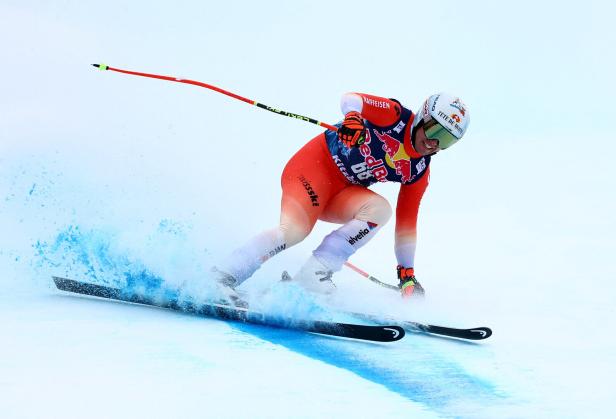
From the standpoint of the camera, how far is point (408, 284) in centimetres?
473

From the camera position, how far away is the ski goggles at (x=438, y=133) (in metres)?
4.10

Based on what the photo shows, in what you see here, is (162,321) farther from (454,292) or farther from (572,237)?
(572,237)

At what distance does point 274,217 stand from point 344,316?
8.35 feet

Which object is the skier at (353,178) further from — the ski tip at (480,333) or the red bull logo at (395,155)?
the ski tip at (480,333)

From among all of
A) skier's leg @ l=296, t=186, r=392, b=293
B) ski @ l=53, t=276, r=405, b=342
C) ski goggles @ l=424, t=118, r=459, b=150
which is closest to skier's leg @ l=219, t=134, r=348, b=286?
skier's leg @ l=296, t=186, r=392, b=293

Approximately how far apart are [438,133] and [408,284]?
1.11m

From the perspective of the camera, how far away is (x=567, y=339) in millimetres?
3975

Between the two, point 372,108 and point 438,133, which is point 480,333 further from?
point 372,108

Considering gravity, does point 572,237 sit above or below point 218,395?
above

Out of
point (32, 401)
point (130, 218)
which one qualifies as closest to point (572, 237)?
point (130, 218)

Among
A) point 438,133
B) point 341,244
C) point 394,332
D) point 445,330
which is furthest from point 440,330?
point 438,133

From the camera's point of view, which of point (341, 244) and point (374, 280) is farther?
point (374, 280)

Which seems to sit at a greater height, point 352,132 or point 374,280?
point 352,132

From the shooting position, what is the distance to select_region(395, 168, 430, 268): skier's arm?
15.3 ft
